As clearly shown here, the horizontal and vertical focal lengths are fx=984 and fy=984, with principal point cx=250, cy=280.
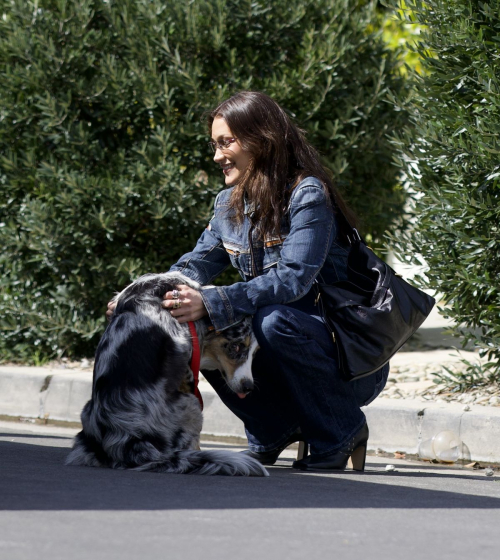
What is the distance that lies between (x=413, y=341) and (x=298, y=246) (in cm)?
504

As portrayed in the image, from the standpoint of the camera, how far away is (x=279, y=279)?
14.3 feet

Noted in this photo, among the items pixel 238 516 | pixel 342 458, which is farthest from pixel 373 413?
pixel 238 516

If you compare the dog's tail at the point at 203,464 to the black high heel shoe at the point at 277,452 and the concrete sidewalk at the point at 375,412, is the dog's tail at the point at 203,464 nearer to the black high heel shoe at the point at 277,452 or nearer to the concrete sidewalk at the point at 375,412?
the black high heel shoe at the point at 277,452

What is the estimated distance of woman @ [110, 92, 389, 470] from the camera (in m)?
4.33

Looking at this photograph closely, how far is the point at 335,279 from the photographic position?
4.57 m

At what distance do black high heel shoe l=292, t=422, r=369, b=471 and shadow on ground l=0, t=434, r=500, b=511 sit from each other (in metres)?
0.07

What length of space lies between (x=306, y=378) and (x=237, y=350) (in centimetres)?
33

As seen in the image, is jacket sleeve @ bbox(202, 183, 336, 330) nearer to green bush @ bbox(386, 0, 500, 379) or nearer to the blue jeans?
the blue jeans

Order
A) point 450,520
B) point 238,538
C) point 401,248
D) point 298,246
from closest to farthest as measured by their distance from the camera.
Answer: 1. point 238,538
2. point 450,520
3. point 298,246
4. point 401,248

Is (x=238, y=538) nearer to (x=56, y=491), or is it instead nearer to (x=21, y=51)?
(x=56, y=491)

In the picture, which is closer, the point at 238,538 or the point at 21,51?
the point at 238,538

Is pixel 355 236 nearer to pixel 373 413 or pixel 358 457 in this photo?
pixel 358 457

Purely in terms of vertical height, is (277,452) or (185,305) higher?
(185,305)

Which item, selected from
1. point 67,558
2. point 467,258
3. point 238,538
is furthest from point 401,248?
point 67,558
